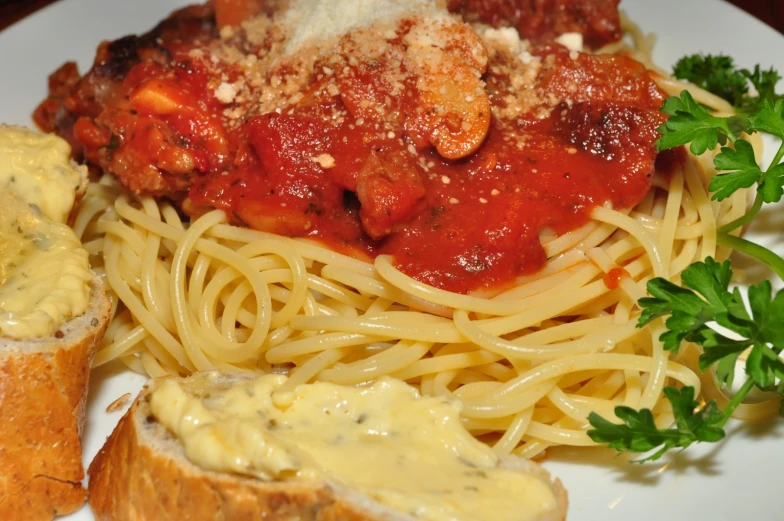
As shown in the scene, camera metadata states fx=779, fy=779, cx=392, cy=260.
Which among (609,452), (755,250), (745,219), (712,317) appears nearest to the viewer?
(712,317)

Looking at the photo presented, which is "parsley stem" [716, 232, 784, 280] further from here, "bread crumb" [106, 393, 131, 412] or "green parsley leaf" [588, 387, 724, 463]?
"bread crumb" [106, 393, 131, 412]

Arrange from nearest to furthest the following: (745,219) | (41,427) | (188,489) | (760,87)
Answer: (188,489)
(41,427)
(745,219)
(760,87)

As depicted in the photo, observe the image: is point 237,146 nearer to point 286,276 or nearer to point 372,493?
point 286,276

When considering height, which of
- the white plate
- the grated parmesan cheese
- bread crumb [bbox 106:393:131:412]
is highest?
the grated parmesan cheese

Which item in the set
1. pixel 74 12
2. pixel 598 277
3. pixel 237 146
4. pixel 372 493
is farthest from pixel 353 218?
pixel 74 12

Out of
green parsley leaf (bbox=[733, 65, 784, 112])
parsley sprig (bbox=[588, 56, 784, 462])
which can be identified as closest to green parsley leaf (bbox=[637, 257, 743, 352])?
parsley sprig (bbox=[588, 56, 784, 462])

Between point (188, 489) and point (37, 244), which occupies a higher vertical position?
point (37, 244)

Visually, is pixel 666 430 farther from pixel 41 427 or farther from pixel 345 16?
pixel 345 16

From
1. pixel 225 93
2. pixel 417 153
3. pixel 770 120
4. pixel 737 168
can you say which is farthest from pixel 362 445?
pixel 770 120
